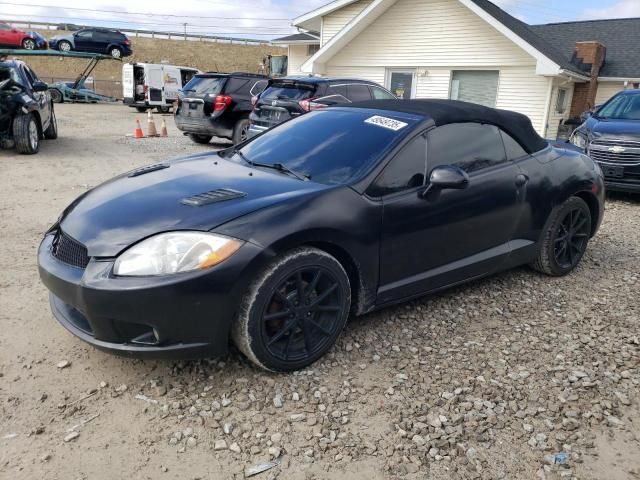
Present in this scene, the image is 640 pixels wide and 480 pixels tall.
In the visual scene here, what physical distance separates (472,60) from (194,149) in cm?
891

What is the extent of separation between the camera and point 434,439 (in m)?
2.51

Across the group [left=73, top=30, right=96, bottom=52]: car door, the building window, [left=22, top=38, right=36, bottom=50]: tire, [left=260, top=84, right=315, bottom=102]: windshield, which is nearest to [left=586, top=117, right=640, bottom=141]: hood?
[left=260, top=84, right=315, bottom=102]: windshield

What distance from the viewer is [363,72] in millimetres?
18078

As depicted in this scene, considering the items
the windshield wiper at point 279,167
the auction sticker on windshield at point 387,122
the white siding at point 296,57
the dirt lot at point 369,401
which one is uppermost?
the white siding at point 296,57

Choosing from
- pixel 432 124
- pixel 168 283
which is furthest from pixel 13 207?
pixel 432 124

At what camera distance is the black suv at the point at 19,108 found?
31.7ft

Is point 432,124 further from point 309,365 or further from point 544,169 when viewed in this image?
point 309,365

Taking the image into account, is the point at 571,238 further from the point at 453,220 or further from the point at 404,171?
the point at 404,171

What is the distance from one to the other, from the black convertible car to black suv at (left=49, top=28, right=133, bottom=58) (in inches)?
1268

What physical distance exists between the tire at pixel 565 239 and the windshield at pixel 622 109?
4911mm

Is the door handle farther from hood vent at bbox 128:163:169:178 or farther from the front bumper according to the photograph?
hood vent at bbox 128:163:169:178

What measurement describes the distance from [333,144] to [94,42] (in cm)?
3319

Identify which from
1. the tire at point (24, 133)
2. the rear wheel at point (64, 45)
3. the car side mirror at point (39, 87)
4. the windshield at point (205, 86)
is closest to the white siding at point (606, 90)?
the windshield at point (205, 86)

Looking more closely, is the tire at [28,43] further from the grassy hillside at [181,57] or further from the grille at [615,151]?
the grille at [615,151]
